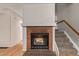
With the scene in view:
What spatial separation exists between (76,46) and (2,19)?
17.2 ft

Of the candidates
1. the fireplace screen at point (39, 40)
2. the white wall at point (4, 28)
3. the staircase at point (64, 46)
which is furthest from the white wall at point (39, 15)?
the white wall at point (4, 28)

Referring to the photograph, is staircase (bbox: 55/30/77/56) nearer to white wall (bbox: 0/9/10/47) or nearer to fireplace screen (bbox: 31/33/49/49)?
fireplace screen (bbox: 31/33/49/49)

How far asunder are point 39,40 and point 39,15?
121 cm

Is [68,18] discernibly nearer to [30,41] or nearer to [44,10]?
[44,10]

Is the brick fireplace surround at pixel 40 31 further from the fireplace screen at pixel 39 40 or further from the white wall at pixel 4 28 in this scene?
the white wall at pixel 4 28

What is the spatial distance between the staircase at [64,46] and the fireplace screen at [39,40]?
1.97 feet

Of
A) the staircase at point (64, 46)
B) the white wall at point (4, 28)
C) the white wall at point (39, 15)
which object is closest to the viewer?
the staircase at point (64, 46)

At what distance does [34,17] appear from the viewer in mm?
7773

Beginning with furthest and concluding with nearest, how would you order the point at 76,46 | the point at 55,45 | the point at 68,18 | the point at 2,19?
the point at 2,19
the point at 68,18
the point at 55,45
the point at 76,46

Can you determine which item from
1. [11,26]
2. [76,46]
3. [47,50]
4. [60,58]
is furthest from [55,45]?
[60,58]

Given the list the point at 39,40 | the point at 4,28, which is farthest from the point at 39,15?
the point at 4,28

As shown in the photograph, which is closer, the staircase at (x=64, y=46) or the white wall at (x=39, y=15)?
the staircase at (x=64, y=46)

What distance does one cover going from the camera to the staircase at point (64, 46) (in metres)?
6.50

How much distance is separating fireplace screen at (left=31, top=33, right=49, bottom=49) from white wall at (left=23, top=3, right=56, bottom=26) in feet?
1.79
